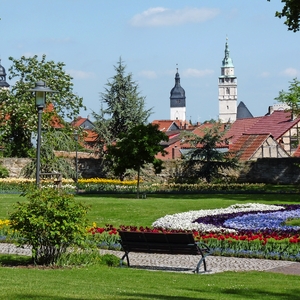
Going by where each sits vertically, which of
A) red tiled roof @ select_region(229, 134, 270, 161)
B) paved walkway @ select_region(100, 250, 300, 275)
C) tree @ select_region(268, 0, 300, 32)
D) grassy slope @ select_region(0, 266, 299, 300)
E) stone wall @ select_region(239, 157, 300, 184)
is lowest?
paved walkway @ select_region(100, 250, 300, 275)

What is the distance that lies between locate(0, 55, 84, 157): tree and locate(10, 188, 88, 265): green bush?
36.1m

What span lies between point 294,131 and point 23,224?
58292 millimetres

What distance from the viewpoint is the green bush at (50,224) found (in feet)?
46.3

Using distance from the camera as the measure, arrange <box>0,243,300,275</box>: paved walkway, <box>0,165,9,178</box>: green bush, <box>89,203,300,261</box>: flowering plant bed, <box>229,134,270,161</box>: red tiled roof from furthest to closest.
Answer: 1. <box>229,134,270,161</box>: red tiled roof
2. <box>0,165,9,178</box>: green bush
3. <box>89,203,300,261</box>: flowering plant bed
4. <box>0,243,300,275</box>: paved walkway

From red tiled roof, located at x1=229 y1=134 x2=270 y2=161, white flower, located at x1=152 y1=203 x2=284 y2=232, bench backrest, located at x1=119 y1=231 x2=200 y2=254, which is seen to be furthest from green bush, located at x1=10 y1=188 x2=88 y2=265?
red tiled roof, located at x1=229 y1=134 x2=270 y2=161

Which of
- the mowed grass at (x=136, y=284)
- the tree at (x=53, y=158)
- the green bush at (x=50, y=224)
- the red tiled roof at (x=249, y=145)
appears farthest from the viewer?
the red tiled roof at (x=249, y=145)

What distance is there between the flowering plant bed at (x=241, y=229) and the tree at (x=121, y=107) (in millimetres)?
25586

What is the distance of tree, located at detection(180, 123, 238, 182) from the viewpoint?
155 ft

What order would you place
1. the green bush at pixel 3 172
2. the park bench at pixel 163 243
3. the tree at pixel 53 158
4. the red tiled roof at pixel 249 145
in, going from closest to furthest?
1. the park bench at pixel 163 243
2. the tree at pixel 53 158
3. the green bush at pixel 3 172
4. the red tiled roof at pixel 249 145

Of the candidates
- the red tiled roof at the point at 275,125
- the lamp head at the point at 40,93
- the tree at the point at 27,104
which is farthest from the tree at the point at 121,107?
the lamp head at the point at 40,93

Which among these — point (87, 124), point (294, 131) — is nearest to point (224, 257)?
point (294, 131)

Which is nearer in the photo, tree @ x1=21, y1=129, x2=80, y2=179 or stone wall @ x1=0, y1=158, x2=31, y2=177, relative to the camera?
tree @ x1=21, y1=129, x2=80, y2=179

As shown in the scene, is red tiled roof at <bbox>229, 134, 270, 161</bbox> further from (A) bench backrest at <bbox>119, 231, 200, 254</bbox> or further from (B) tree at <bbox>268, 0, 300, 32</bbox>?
(A) bench backrest at <bbox>119, 231, 200, 254</bbox>

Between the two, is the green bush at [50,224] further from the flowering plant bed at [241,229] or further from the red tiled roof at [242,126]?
the red tiled roof at [242,126]
